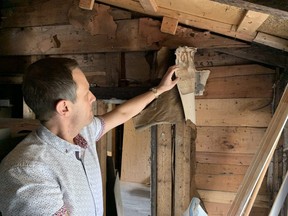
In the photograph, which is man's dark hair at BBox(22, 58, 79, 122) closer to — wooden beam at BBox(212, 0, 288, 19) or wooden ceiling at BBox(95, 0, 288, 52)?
wooden beam at BBox(212, 0, 288, 19)

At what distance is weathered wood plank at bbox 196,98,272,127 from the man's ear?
Result: 1.26 metres

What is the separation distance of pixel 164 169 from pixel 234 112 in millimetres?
649

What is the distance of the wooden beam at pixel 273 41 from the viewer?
169cm

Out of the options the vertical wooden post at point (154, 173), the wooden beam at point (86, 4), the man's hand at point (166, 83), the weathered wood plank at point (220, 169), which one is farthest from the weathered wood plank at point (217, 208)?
the wooden beam at point (86, 4)

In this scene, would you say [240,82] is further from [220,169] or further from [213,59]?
[220,169]

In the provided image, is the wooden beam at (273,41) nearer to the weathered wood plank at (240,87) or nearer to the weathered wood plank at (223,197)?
the weathered wood plank at (240,87)

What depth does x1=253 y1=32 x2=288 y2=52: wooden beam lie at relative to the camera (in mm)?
1694

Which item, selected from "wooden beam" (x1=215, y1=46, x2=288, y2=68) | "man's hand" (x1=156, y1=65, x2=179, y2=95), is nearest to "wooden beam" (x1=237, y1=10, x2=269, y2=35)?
"wooden beam" (x1=215, y1=46, x2=288, y2=68)

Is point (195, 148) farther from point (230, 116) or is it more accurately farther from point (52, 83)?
point (52, 83)

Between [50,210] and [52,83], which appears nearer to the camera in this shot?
[50,210]

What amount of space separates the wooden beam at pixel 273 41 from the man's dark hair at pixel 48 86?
3.83 feet

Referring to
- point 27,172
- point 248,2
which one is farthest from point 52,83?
point 248,2

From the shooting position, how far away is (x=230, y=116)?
210 cm

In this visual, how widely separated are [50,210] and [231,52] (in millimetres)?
1565
